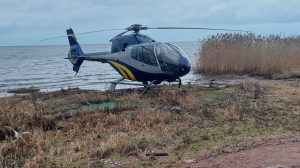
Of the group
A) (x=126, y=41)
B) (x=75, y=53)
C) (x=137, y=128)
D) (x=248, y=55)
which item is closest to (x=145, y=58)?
(x=126, y=41)

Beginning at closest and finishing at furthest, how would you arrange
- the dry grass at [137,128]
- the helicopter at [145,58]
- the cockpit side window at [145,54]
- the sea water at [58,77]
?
the dry grass at [137,128] < the helicopter at [145,58] < the cockpit side window at [145,54] < the sea water at [58,77]

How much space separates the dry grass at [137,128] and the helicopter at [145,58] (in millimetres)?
1207

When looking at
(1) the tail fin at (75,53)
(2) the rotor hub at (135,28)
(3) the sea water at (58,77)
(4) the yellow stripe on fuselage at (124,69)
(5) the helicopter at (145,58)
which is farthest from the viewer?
(3) the sea water at (58,77)

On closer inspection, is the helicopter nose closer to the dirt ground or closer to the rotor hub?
the rotor hub

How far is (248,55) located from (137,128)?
44.0ft

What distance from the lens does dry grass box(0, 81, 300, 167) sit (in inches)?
207

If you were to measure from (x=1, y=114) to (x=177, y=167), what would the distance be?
12.8ft

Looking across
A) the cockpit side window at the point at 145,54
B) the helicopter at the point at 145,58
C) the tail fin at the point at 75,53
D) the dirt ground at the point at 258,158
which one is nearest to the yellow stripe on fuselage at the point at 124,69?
the helicopter at the point at 145,58

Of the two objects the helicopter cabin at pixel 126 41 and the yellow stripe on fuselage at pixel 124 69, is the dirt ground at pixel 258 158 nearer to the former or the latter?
the yellow stripe on fuselage at pixel 124 69

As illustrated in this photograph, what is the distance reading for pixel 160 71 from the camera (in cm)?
1132

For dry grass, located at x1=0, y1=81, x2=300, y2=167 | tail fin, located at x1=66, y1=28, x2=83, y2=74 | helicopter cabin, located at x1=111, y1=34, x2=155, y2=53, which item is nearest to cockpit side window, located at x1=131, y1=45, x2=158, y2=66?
helicopter cabin, located at x1=111, y1=34, x2=155, y2=53

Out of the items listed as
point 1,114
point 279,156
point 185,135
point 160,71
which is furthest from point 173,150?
point 160,71

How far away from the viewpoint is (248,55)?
1888 centimetres

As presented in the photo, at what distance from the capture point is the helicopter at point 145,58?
11.1 m
